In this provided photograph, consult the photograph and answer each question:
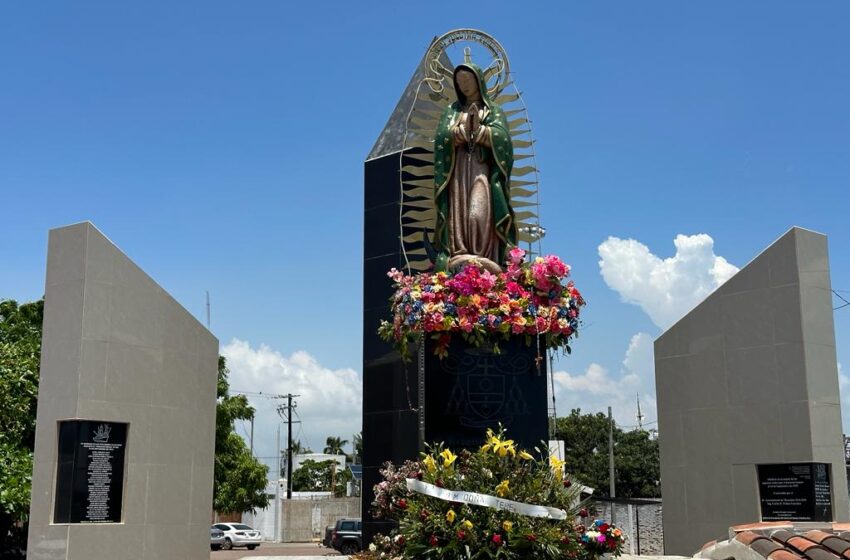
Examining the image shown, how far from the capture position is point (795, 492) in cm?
1298

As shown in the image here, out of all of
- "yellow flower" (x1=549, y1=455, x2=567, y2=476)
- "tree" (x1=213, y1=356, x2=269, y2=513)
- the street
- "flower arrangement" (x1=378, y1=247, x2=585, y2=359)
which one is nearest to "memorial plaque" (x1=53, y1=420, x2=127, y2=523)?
"flower arrangement" (x1=378, y1=247, x2=585, y2=359)

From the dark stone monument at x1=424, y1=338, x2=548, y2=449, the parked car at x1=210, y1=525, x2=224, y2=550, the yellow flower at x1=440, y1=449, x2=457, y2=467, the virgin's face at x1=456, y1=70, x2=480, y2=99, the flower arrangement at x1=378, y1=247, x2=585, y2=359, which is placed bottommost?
the parked car at x1=210, y1=525, x2=224, y2=550

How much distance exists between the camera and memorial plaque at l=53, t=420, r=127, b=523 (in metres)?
12.1

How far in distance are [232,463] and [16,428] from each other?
58.2 ft

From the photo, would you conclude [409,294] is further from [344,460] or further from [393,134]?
[344,460]

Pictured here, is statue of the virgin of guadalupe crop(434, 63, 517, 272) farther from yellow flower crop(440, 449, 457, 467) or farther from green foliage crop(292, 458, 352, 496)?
green foliage crop(292, 458, 352, 496)

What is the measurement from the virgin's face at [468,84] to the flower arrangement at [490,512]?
4.57m

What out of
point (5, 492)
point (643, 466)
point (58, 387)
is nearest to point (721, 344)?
point (58, 387)

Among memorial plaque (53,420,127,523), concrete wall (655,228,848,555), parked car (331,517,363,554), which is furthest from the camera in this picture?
parked car (331,517,363,554)

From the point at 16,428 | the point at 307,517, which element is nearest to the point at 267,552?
the point at 307,517

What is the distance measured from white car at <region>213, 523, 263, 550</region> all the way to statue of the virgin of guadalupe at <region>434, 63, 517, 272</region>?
2966 centimetres

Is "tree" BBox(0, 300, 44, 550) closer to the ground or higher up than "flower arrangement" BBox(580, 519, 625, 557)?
higher up

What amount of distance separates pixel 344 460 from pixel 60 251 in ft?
240

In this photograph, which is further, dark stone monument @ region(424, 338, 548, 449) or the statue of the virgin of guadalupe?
the statue of the virgin of guadalupe
